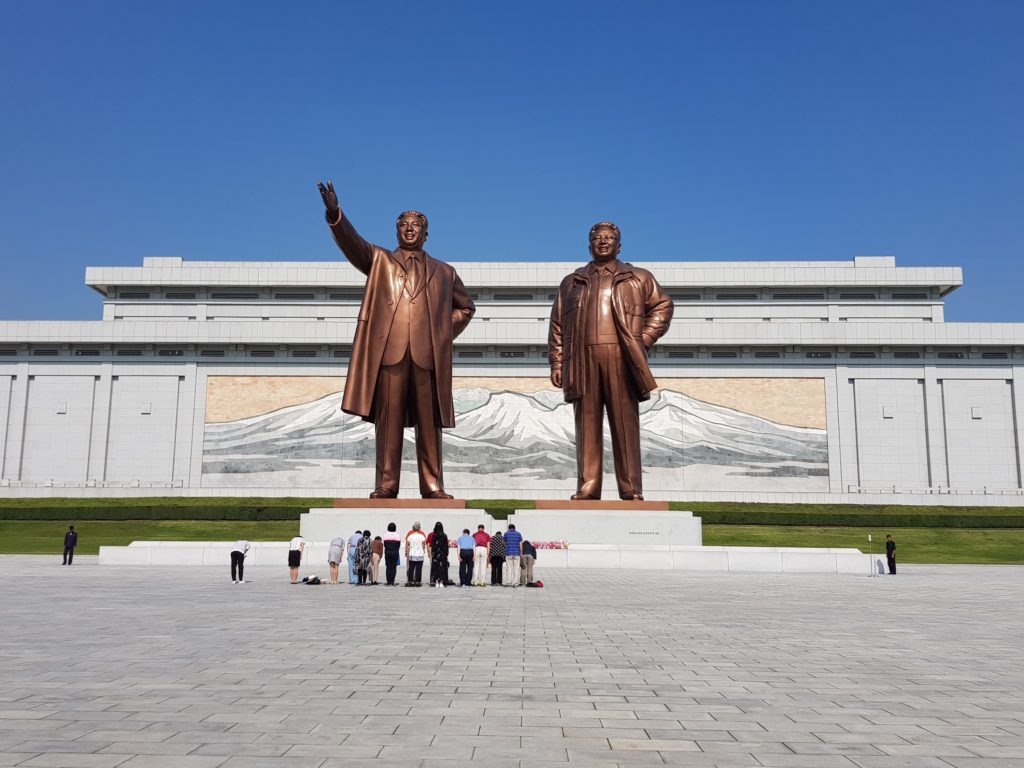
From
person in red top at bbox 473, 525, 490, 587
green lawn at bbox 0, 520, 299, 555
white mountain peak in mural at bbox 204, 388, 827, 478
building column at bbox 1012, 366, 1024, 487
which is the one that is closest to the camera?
person in red top at bbox 473, 525, 490, 587

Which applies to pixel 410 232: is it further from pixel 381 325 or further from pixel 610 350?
pixel 610 350

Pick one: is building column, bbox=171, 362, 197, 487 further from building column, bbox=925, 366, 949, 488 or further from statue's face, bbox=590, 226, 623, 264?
building column, bbox=925, 366, 949, 488

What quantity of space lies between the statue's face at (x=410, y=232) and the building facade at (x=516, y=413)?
69.0 ft

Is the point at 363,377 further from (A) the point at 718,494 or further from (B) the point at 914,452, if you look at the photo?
(B) the point at 914,452

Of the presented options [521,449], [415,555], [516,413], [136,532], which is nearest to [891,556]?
[415,555]

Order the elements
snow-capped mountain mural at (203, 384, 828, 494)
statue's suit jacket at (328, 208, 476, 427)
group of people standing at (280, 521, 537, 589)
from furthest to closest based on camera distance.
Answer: snow-capped mountain mural at (203, 384, 828, 494)
statue's suit jacket at (328, 208, 476, 427)
group of people standing at (280, 521, 537, 589)

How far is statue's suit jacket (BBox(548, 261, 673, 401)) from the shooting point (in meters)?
16.0

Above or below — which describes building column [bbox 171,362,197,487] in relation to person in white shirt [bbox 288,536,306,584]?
above

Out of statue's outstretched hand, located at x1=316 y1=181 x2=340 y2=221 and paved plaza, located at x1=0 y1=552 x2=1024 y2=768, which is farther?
statue's outstretched hand, located at x1=316 y1=181 x2=340 y2=221

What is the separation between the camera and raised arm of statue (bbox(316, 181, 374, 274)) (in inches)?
527

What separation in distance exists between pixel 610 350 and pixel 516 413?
2096cm

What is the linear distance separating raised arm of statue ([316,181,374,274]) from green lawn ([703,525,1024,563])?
41.6ft

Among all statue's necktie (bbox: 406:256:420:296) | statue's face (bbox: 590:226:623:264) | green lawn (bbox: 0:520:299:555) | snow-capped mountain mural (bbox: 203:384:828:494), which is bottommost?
green lawn (bbox: 0:520:299:555)

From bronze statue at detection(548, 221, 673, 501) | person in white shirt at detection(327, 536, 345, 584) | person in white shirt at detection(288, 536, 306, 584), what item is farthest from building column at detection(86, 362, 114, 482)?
bronze statue at detection(548, 221, 673, 501)
